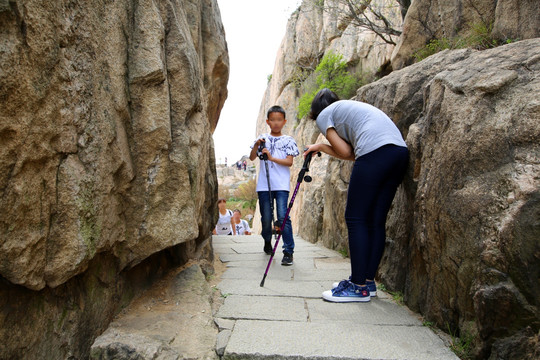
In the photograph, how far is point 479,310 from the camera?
6.23 feet

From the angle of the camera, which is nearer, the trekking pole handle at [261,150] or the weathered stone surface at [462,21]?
the weathered stone surface at [462,21]

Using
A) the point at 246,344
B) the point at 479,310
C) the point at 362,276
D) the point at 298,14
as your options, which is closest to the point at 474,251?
the point at 479,310

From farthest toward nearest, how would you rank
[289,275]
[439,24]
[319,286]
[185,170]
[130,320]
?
1. [439,24]
2. [289,275]
3. [319,286]
4. [185,170]
5. [130,320]

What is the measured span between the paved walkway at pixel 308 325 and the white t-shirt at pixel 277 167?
1027 millimetres

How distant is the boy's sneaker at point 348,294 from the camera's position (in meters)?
2.90

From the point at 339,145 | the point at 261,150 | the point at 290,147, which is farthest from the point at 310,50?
the point at 339,145

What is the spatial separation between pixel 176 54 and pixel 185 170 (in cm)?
87

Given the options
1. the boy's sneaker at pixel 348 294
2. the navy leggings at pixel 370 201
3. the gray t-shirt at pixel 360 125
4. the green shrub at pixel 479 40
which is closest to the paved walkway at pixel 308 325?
the boy's sneaker at pixel 348 294

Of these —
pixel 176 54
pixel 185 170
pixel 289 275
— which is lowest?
pixel 289 275

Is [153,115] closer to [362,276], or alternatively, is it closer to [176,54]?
[176,54]

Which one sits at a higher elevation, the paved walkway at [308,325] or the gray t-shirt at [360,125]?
the gray t-shirt at [360,125]

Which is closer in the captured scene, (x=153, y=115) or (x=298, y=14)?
(x=153, y=115)

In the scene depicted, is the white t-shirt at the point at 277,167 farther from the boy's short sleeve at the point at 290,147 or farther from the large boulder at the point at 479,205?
the large boulder at the point at 479,205

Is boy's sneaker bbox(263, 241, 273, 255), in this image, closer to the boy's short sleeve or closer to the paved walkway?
the paved walkway
